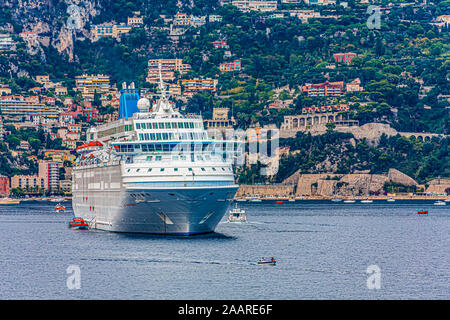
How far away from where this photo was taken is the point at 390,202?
195 metres

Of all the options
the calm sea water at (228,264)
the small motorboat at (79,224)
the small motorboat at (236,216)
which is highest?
the calm sea water at (228,264)

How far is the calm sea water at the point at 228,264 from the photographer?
2157 inches

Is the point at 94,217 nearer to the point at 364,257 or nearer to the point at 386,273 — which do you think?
the point at 364,257

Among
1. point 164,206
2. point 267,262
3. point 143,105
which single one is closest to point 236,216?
point 143,105

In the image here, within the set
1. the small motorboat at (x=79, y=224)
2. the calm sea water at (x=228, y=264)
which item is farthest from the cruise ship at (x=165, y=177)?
the small motorboat at (x=79, y=224)

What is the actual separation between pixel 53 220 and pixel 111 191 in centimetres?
4310

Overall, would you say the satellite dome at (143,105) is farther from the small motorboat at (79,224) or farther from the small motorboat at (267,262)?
the small motorboat at (267,262)

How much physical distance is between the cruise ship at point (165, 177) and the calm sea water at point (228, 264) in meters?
1.73

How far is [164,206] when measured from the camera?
240 feet

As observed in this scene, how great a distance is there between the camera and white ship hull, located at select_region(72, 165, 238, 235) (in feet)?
237

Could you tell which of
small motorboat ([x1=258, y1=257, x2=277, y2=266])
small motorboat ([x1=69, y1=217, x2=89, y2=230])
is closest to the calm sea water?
small motorboat ([x1=258, y1=257, x2=277, y2=266])
